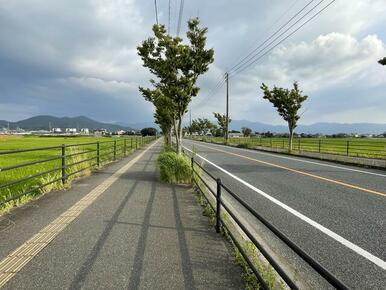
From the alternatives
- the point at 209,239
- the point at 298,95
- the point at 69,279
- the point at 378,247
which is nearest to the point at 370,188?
the point at 378,247

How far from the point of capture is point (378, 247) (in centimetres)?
511

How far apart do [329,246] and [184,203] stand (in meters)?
3.79

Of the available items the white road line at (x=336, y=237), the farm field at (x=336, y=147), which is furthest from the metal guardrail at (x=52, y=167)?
the farm field at (x=336, y=147)

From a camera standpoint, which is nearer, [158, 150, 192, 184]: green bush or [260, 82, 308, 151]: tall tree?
[158, 150, 192, 184]: green bush

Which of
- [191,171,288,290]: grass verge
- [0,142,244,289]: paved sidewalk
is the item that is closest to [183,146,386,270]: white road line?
[191,171,288,290]: grass verge

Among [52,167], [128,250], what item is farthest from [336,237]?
[52,167]

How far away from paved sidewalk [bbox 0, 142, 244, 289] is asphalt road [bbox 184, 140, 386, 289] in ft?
3.66

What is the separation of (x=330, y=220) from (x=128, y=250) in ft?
12.9

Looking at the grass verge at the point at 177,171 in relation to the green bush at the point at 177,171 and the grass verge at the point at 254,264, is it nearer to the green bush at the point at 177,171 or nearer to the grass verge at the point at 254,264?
the green bush at the point at 177,171

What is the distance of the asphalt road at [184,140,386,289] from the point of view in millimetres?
4391

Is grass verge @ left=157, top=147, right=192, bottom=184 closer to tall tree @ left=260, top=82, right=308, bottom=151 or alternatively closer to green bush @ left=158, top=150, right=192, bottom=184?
green bush @ left=158, top=150, right=192, bottom=184

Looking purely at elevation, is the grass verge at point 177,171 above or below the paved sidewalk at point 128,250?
above

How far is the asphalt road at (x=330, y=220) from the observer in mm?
4391

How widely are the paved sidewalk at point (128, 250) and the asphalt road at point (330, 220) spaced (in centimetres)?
111
